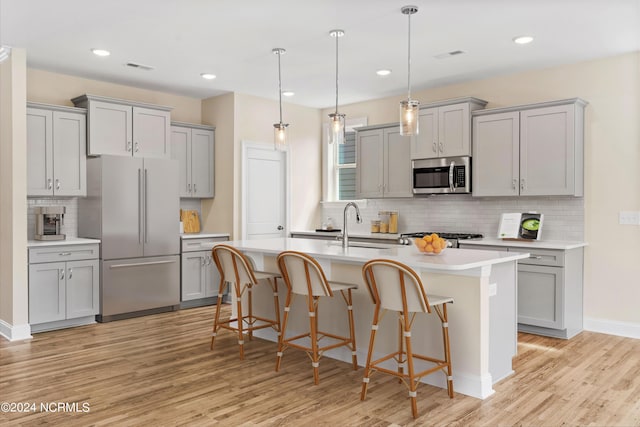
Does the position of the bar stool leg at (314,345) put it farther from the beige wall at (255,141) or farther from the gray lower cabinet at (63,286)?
the beige wall at (255,141)

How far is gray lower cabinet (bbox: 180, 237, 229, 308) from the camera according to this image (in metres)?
6.20

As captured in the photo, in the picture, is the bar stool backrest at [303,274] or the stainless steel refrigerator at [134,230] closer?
the bar stool backrest at [303,274]

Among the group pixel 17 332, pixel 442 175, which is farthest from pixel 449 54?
pixel 17 332

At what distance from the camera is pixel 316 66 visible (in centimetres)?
538

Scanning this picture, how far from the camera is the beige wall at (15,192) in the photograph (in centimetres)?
475

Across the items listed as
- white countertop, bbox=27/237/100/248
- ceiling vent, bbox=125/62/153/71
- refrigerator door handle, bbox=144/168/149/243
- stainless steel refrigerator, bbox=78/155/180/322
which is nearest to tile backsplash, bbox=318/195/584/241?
stainless steel refrigerator, bbox=78/155/180/322

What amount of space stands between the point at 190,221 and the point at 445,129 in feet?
11.3

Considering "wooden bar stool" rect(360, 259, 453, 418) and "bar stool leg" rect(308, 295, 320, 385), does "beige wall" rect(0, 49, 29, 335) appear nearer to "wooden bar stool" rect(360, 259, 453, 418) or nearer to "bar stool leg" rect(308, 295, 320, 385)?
"bar stool leg" rect(308, 295, 320, 385)

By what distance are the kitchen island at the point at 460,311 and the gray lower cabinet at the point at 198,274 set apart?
2.34 m

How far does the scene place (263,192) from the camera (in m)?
6.96

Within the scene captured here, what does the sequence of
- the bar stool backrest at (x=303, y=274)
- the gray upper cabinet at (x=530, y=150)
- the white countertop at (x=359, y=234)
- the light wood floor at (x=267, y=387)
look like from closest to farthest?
the light wood floor at (x=267, y=387) → the bar stool backrest at (x=303, y=274) → the gray upper cabinet at (x=530, y=150) → the white countertop at (x=359, y=234)

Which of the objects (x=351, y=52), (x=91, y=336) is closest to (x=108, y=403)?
(x=91, y=336)

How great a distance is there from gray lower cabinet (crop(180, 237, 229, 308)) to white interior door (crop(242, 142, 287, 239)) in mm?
472

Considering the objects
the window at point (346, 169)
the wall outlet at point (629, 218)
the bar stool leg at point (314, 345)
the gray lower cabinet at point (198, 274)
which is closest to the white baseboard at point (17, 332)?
the gray lower cabinet at point (198, 274)
